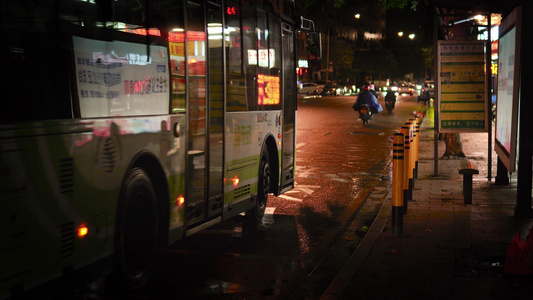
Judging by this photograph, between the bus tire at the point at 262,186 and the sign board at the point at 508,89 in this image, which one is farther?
the bus tire at the point at 262,186

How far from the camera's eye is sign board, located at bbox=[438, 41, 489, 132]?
13.7 metres

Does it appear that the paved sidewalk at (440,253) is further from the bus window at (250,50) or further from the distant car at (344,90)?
the distant car at (344,90)

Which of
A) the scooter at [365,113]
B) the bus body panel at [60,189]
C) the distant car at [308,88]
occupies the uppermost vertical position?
the bus body panel at [60,189]

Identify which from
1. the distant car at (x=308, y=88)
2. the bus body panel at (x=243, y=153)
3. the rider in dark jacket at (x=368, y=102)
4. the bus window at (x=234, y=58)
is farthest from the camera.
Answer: the distant car at (x=308, y=88)

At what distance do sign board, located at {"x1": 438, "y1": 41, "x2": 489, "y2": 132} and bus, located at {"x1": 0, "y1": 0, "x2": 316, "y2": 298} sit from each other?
5488 millimetres

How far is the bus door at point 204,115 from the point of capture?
23.8 ft

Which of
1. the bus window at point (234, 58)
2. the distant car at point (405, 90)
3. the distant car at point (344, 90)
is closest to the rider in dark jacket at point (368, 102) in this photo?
the bus window at point (234, 58)

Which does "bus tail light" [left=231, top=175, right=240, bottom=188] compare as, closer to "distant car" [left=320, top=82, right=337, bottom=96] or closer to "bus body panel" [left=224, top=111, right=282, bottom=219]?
"bus body panel" [left=224, top=111, right=282, bottom=219]

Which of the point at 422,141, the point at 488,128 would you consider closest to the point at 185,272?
the point at 488,128

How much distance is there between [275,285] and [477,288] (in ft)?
5.75

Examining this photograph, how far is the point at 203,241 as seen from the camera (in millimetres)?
8625

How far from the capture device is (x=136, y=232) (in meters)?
6.37

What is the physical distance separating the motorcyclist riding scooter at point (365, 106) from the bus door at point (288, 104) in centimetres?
2096

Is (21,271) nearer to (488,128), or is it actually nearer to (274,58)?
(274,58)
